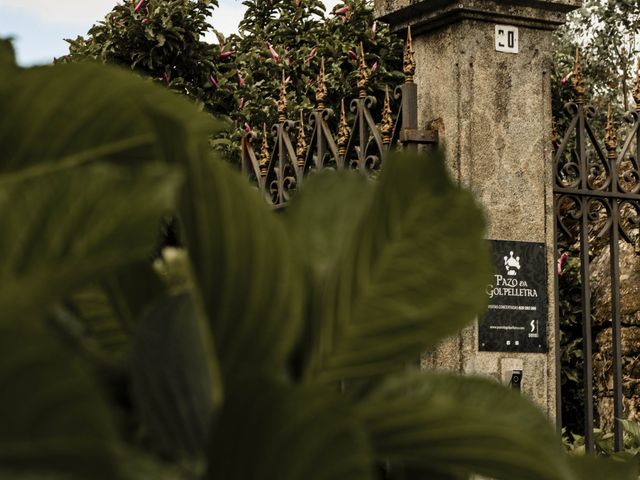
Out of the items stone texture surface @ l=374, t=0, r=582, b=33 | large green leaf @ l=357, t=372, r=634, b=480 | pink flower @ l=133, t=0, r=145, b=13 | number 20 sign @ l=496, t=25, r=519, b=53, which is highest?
pink flower @ l=133, t=0, r=145, b=13

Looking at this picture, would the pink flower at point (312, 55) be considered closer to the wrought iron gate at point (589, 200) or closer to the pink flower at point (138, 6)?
the pink flower at point (138, 6)

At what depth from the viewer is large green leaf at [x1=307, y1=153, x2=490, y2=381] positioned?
0.54m

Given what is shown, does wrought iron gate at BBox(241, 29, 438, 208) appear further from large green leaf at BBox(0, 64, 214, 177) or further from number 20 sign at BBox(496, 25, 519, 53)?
large green leaf at BBox(0, 64, 214, 177)

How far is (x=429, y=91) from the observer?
5.67 metres

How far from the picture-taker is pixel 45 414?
38 centimetres

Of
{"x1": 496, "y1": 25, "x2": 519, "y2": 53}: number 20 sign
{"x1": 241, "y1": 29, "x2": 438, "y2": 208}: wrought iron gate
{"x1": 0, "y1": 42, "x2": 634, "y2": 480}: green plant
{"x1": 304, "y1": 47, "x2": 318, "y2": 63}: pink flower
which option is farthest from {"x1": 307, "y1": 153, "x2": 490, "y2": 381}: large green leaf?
{"x1": 304, "y1": 47, "x2": 318, "y2": 63}: pink flower

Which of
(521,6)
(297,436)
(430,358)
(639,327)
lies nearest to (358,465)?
(297,436)

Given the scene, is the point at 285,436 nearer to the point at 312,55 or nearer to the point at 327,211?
the point at 327,211

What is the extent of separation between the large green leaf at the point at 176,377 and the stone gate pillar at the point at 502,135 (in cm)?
487

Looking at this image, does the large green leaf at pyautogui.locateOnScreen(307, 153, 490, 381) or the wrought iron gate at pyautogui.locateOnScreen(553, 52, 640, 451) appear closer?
the large green leaf at pyautogui.locateOnScreen(307, 153, 490, 381)

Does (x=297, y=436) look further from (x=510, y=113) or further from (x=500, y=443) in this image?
(x=510, y=113)

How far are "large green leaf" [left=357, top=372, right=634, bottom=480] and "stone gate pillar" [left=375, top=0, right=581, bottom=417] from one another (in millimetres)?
4790

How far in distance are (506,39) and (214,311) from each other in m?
5.36

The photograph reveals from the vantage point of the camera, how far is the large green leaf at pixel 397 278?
0.54 meters
